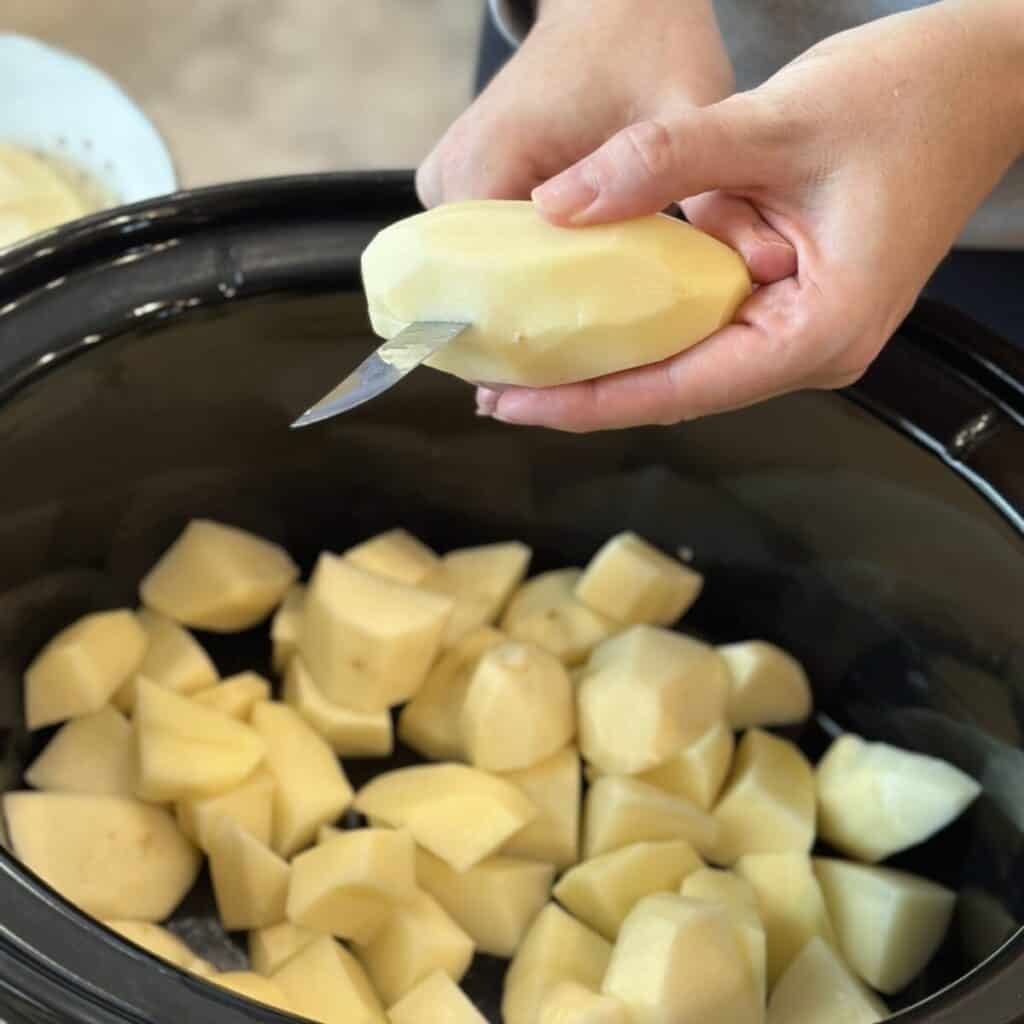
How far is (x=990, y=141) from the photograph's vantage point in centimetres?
68

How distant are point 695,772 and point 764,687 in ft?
0.33

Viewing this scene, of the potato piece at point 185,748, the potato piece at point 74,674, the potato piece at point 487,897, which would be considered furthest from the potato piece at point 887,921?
the potato piece at point 74,674

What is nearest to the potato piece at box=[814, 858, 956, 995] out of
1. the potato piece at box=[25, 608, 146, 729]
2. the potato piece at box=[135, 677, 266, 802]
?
the potato piece at box=[135, 677, 266, 802]

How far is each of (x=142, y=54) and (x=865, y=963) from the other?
119cm

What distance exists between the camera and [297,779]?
2.82 ft

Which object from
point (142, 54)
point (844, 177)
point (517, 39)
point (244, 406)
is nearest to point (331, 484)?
point (244, 406)

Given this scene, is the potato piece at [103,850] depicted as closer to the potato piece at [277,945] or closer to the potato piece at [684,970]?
the potato piece at [277,945]

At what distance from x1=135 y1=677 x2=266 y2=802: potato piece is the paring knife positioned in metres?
0.35

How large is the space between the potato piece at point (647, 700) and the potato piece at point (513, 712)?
0.10 feet

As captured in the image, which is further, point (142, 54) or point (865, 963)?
point (142, 54)

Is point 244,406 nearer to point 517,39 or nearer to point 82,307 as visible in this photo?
point 82,307

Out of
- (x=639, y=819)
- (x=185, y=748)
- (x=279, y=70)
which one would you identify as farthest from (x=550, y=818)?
(x=279, y=70)

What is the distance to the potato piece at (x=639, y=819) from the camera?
85cm

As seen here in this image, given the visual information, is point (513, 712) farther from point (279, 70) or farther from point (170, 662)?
point (279, 70)
